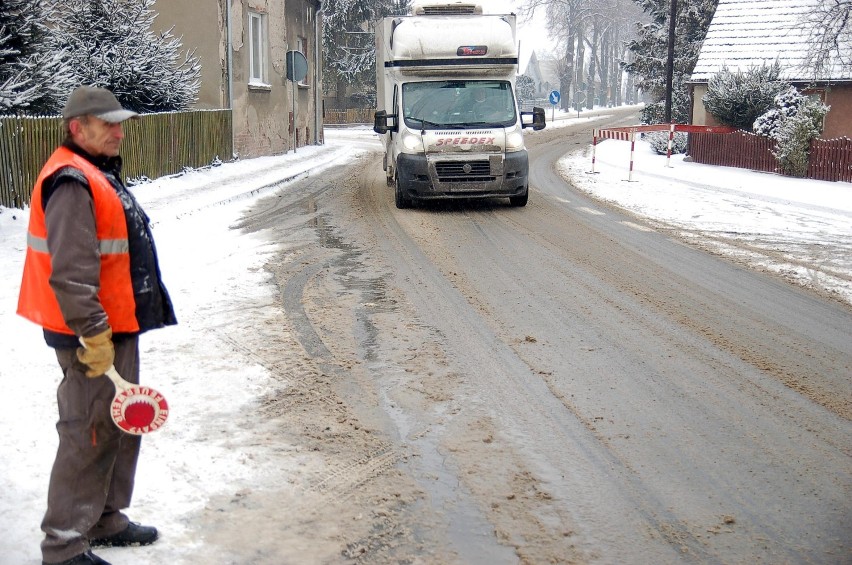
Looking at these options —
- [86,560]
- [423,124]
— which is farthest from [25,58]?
[86,560]

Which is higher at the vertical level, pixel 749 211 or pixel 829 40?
pixel 829 40

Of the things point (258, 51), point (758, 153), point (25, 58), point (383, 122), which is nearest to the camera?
point (25, 58)

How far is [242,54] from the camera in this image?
2275 cm

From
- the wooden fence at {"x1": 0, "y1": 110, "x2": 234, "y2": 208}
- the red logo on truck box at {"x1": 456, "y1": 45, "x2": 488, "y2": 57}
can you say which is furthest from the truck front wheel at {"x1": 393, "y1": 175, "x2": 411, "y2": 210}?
the wooden fence at {"x1": 0, "y1": 110, "x2": 234, "y2": 208}

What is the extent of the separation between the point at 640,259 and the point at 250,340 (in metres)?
5.26

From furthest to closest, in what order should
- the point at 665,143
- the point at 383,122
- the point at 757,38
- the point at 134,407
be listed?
the point at 665,143
the point at 757,38
the point at 383,122
the point at 134,407

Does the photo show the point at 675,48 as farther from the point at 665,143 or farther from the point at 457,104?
the point at 457,104

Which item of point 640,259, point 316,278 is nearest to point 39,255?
point 316,278

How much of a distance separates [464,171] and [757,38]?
19.1 metres

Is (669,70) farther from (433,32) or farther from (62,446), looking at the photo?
(62,446)

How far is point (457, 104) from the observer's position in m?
14.4

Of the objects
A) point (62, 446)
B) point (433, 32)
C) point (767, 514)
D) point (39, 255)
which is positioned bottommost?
point (767, 514)

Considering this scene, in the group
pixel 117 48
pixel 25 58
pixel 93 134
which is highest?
pixel 117 48

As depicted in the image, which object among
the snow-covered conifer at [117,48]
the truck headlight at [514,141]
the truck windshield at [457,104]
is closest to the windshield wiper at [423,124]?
the truck windshield at [457,104]
